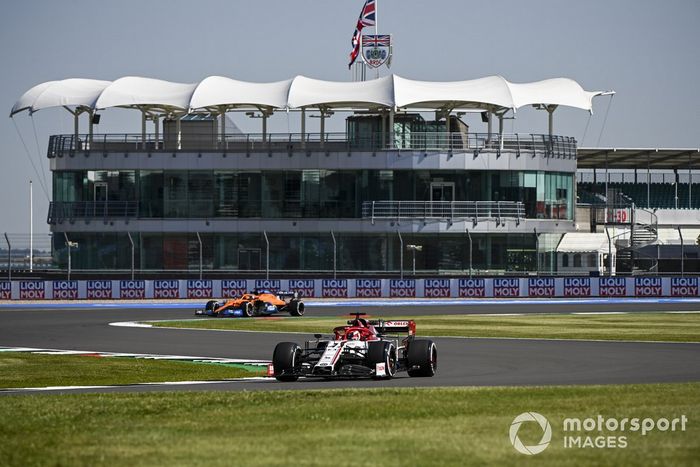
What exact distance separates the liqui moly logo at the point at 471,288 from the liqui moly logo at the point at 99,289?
18571mm

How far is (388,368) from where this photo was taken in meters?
22.0

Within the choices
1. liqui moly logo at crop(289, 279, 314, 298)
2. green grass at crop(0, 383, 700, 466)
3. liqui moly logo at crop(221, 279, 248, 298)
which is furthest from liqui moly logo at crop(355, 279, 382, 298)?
green grass at crop(0, 383, 700, 466)

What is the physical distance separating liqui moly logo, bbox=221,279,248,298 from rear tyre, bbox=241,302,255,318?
1379 cm

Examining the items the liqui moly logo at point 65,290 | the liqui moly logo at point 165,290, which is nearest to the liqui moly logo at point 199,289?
the liqui moly logo at point 165,290

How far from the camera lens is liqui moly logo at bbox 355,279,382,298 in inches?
2501

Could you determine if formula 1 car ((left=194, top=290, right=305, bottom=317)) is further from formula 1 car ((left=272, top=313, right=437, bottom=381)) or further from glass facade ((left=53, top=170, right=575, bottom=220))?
glass facade ((left=53, top=170, right=575, bottom=220))

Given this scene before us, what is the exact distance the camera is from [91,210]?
76.8 m

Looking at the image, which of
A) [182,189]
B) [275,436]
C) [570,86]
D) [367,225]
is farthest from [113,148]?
[275,436]

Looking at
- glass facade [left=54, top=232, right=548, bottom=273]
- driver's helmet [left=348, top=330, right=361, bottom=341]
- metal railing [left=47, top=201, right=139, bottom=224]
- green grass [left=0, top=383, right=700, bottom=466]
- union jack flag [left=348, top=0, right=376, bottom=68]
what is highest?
union jack flag [left=348, top=0, right=376, bottom=68]

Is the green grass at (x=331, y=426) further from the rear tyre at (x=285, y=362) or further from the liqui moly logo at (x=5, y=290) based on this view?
the liqui moly logo at (x=5, y=290)

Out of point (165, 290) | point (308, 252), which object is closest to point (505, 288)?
point (308, 252)

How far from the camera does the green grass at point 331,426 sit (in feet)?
40.4

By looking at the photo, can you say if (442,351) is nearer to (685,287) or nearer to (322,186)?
(685,287)

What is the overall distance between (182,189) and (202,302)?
672 inches
